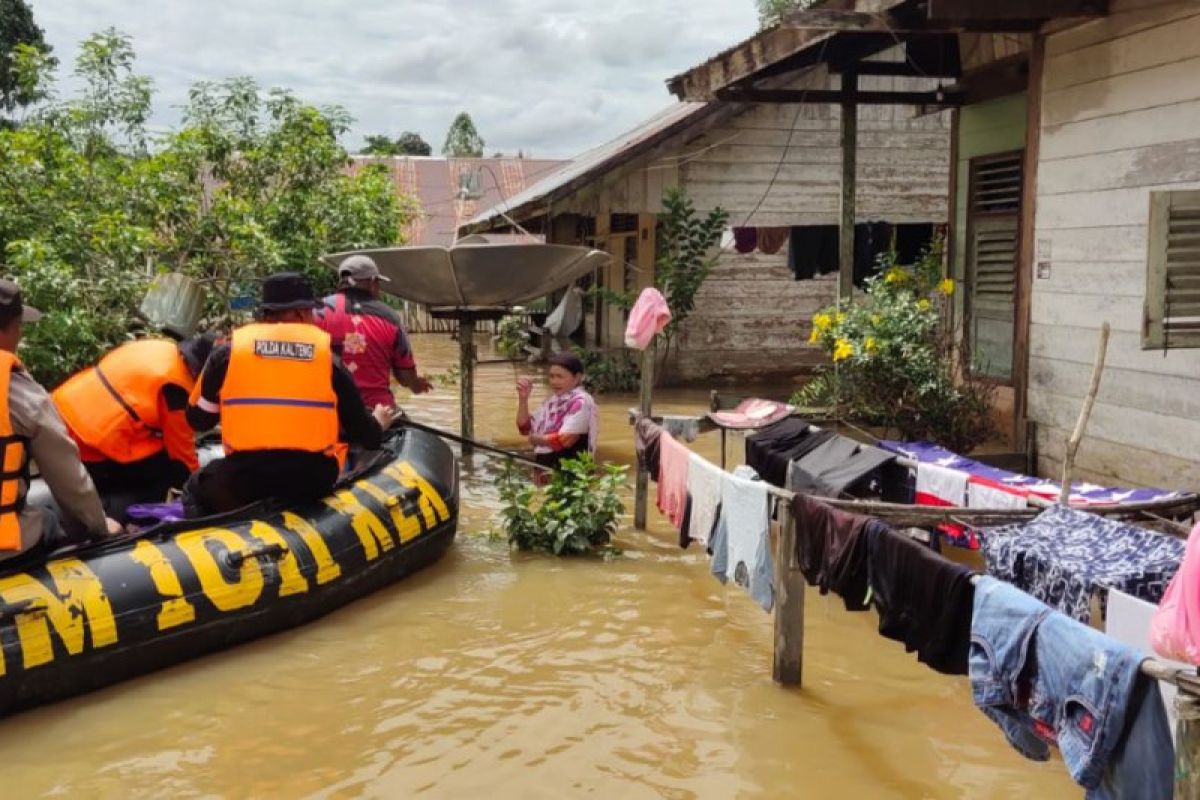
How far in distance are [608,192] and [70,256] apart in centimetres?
808

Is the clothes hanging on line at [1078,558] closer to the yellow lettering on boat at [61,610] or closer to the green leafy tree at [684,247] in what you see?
the yellow lettering on boat at [61,610]

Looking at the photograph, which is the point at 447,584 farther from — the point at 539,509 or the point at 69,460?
the point at 69,460

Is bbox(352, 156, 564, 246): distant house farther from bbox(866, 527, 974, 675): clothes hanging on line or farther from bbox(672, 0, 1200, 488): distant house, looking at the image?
bbox(866, 527, 974, 675): clothes hanging on line

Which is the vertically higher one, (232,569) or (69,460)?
(69,460)

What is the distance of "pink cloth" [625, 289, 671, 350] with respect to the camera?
26.0 ft

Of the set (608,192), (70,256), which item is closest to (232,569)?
(70,256)

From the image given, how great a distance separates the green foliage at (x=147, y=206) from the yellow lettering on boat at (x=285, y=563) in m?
3.57

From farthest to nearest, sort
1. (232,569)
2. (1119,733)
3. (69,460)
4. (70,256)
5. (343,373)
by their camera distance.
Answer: (70,256)
(343,373)
(232,569)
(69,460)
(1119,733)

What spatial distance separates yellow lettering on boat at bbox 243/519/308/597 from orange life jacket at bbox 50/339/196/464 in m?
0.82

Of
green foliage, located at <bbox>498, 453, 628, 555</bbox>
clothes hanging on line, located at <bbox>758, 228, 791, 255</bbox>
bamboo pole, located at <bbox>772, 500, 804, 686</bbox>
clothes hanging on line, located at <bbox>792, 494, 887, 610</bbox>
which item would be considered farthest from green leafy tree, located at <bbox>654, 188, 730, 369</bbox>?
clothes hanging on line, located at <bbox>792, 494, 887, 610</bbox>

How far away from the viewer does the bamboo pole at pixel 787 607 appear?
484 centimetres

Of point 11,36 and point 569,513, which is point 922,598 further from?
point 11,36

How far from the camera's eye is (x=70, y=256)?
370 inches

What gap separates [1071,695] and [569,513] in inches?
181
